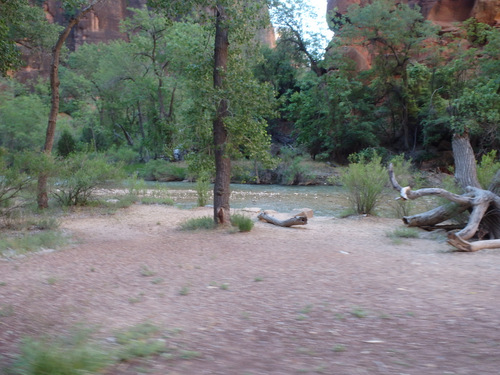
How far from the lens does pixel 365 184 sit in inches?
650

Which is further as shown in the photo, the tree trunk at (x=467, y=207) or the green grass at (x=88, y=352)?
the tree trunk at (x=467, y=207)

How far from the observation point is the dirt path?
11.7 ft

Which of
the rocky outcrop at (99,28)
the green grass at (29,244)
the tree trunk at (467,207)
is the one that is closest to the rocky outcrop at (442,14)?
the rocky outcrop at (99,28)

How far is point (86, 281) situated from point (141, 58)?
121ft

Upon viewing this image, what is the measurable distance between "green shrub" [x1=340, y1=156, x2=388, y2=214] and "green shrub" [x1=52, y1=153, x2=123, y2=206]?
29.6 feet

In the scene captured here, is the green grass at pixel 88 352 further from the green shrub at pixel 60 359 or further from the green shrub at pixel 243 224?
the green shrub at pixel 243 224

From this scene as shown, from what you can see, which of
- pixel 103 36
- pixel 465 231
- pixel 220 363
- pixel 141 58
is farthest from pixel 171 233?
pixel 103 36

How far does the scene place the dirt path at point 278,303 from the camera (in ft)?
11.7

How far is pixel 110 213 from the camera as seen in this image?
1684 cm

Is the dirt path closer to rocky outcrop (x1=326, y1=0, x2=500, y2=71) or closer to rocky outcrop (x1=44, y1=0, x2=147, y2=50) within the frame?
rocky outcrop (x1=326, y1=0, x2=500, y2=71)

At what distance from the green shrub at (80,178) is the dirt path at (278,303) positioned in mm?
7111

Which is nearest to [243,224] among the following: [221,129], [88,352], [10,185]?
[221,129]

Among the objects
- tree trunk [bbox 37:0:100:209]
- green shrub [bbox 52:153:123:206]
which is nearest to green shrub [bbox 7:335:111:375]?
tree trunk [bbox 37:0:100:209]

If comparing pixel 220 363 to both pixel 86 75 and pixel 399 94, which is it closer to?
pixel 399 94
